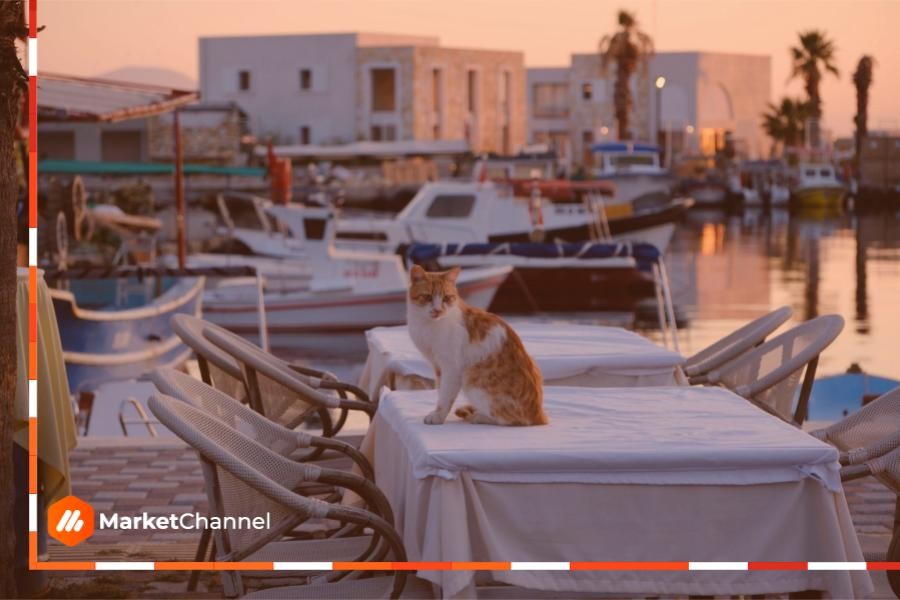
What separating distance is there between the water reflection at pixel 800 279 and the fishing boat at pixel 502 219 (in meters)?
1.65

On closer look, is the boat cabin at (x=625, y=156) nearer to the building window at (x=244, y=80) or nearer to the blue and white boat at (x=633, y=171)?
the blue and white boat at (x=633, y=171)

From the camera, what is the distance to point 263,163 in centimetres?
4894

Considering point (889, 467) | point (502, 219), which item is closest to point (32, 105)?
point (889, 467)

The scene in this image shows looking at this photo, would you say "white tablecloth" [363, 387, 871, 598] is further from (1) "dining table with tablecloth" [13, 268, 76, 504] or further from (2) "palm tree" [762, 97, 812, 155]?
(2) "palm tree" [762, 97, 812, 155]

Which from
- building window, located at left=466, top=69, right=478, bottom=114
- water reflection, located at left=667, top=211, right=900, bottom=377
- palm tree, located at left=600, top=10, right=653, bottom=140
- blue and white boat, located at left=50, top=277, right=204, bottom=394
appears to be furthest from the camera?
building window, located at left=466, top=69, right=478, bottom=114

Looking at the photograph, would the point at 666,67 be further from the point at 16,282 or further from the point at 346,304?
the point at 16,282

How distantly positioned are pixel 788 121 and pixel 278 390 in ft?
230

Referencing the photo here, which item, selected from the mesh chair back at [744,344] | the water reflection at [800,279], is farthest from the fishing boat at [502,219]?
the mesh chair back at [744,344]

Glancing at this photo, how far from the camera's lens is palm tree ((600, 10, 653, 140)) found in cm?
5669

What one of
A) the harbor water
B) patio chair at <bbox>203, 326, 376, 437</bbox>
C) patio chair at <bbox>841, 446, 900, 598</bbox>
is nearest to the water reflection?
the harbor water

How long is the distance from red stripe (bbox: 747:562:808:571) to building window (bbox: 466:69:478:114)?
55730 millimetres

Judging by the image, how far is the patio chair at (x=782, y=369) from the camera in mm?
5117

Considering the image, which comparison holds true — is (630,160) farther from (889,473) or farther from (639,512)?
(639,512)

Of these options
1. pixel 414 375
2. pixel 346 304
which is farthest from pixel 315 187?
pixel 414 375
